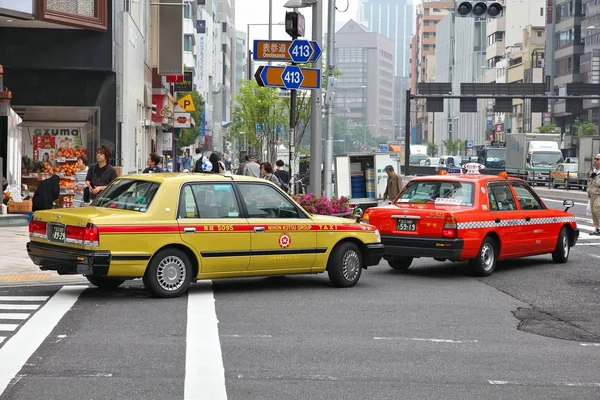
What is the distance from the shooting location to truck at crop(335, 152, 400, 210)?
32562 mm

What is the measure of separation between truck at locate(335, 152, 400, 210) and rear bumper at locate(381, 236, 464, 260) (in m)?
15.9

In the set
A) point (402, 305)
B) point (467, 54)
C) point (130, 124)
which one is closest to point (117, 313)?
point (402, 305)

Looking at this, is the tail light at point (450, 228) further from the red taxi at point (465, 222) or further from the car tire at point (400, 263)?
the car tire at point (400, 263)

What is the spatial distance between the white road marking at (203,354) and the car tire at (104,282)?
1.25 metres

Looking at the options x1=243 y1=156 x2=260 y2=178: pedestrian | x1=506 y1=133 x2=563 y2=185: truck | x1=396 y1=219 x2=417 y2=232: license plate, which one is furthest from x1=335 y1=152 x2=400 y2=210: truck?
x1=506 y1=133 x2=563 y2=185: truck

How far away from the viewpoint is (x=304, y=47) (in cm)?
1953

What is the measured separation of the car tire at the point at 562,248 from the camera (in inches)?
720

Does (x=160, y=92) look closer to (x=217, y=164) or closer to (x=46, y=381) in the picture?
(x=217, y=164)

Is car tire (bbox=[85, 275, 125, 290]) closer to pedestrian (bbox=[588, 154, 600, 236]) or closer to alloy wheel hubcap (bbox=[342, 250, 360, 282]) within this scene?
alloy wheel hubcap (bbox=[342, 250, 360, 282])

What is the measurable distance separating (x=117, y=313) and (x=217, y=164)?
600 inches

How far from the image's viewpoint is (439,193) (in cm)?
1672

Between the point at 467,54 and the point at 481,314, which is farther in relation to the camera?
the point at 467,54

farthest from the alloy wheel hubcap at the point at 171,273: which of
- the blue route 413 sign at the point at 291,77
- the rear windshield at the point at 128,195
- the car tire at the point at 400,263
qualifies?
the blue route 413 sign at the point at 291,77

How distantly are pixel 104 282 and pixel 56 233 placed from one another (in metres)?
1.22
